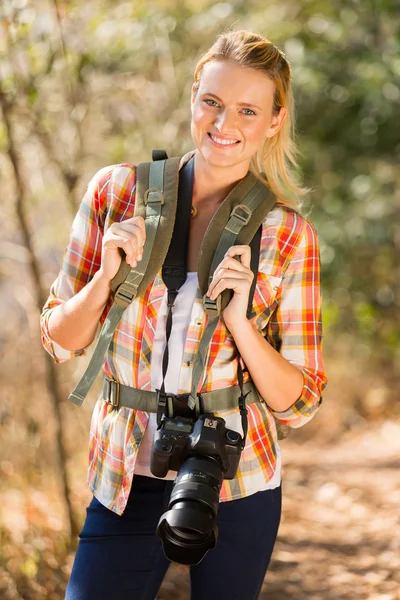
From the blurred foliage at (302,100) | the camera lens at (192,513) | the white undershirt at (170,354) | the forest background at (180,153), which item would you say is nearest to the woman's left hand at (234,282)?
the white undershirt at (170,354)

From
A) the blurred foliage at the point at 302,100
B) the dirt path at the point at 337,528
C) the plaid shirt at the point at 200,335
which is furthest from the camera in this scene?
the blurred foliage at the point at 302,100

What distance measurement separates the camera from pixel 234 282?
1.77 m

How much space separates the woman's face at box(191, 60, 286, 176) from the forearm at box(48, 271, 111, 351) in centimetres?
43

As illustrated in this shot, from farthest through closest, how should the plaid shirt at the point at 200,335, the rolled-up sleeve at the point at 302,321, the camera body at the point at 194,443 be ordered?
the rolled-up sleeve at the point at 302,321 < the plaid shirt at the point at 200,335 < the camera body at the point at 194,443

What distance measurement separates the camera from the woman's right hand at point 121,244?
5.71ft

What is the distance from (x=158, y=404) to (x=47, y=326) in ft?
1.09

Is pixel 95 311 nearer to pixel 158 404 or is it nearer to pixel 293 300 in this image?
pixel 158 404

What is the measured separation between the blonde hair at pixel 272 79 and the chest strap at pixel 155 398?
52 cm

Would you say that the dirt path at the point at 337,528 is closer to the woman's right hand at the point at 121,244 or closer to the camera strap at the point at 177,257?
the camera strap at the point at 177,257

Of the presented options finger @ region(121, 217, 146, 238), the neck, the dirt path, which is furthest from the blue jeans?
the dirt path

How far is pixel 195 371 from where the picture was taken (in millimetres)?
1809

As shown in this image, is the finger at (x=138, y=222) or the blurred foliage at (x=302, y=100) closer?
the finger at (x=138, y=222)

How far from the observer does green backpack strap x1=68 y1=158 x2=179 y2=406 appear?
5.89 feet

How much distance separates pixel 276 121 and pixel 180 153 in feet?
11.2
